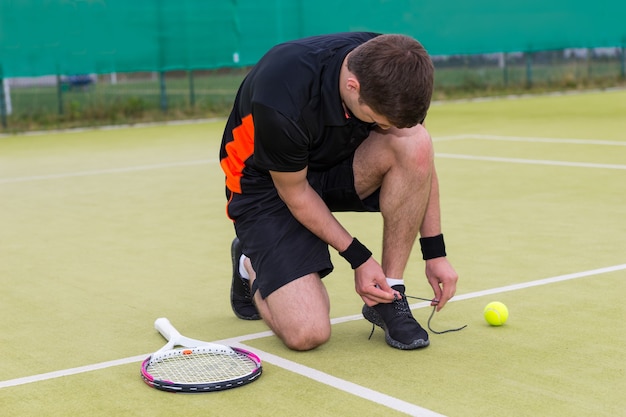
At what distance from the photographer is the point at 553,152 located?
8.11 metres

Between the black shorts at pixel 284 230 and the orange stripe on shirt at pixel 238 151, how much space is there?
0.18ft

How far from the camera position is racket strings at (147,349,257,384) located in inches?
111

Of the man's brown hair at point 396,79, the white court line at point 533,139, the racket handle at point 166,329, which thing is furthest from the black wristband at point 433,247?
the white court line at point 533,139

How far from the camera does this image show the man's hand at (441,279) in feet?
10.3

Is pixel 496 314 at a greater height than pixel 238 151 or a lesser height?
lesser

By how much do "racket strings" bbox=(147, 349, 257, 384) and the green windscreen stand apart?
8439 mm

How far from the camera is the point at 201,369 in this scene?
2.89 metres

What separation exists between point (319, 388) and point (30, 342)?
3.55 feet

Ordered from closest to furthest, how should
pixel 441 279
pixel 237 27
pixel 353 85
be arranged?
pixel 353 85 → pixel 441 279 → pixel 237 27

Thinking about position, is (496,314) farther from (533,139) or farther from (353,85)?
(533,139)

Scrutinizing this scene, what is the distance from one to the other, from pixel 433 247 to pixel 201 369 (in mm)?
845

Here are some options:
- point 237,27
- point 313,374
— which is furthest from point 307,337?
point 237,27

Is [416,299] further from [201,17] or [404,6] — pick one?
[404,6]

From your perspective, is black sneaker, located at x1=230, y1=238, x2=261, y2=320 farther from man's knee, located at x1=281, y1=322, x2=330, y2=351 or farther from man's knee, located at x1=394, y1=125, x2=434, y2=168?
man's knee, located at x1=394, y1=125, x2=434, y2=168
